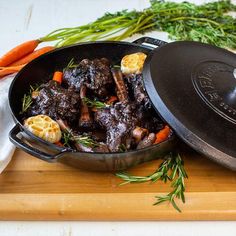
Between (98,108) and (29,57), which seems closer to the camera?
(98,108)

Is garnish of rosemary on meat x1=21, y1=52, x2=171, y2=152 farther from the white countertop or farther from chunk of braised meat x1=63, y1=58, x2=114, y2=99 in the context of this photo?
the white countertop

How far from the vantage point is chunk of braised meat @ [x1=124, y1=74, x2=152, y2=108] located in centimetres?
167

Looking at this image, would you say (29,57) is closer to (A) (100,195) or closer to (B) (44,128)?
(B) (44,128)

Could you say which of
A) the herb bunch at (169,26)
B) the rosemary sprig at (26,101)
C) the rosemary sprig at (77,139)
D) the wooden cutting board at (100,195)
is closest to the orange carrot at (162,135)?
the wooden cutting board at (100,195)

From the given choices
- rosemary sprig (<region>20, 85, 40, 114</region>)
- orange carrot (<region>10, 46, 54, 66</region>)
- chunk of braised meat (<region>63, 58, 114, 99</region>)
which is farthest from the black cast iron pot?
orange carrot (<region>10, 46, 54, 66</region>)

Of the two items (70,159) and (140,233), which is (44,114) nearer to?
(70,159)

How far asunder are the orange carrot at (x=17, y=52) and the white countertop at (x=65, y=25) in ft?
0.86

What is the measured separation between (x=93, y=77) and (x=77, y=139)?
0.35m

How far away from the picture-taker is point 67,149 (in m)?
1.39

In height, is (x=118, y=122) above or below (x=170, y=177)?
above

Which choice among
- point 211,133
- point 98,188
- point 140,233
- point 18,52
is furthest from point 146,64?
point 18,52

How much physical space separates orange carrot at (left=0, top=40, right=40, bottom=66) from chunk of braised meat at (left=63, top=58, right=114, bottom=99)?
0.43m

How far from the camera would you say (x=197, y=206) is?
57.2 inches

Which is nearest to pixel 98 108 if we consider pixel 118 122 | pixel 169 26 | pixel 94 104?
pixel 94 104
